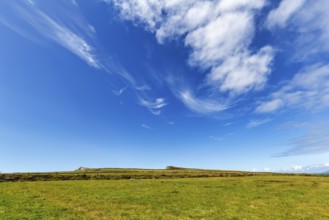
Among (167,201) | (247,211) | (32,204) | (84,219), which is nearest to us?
(84,219)

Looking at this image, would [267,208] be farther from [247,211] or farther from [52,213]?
[52,213]

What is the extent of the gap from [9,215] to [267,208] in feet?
82.6

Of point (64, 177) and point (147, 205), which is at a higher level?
point (64, 177)

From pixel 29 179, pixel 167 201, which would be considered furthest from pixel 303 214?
pixel 29 179

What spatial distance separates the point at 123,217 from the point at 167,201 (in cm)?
1067

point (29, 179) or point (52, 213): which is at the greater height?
point (29, 179)

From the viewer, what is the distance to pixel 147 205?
30016 millimetres

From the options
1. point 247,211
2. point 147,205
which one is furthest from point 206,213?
point 147,205

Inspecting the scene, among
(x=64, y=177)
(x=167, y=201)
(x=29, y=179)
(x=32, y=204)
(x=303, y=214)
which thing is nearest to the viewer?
(x=303, y=214)

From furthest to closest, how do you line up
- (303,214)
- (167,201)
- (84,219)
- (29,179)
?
(29,179) → (167,201) → (303,214) → (84,219)

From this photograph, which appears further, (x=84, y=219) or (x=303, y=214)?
(x=303, y=214)

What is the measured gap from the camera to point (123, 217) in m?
23.2

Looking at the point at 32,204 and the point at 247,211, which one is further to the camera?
the point at 32,204

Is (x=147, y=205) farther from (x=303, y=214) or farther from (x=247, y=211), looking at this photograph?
(x=303, y=214)
